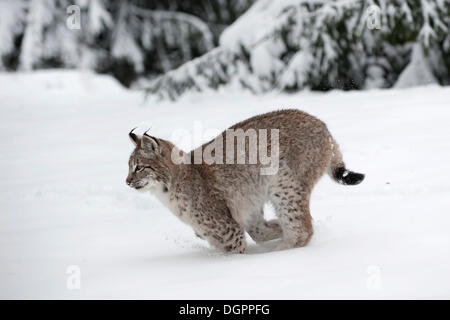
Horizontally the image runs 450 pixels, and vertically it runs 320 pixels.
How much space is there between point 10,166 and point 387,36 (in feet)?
16.7

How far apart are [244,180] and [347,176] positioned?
75 centimetres

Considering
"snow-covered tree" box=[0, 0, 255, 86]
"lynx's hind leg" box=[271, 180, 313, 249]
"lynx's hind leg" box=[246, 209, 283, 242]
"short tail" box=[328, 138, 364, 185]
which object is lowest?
"snow-covered tree" box=[0, 0, 255, 86]

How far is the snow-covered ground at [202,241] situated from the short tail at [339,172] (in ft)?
1.01

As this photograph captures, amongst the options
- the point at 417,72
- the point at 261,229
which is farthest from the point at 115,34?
the point at 261,229

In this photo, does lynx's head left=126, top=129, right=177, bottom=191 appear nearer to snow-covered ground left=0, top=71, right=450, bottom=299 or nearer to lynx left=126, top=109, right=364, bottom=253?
lynx left=126, top=109, right=364, bottom=253

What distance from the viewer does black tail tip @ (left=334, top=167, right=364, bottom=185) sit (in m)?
4.75

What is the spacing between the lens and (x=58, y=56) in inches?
761

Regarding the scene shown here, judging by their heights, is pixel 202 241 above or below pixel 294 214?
below

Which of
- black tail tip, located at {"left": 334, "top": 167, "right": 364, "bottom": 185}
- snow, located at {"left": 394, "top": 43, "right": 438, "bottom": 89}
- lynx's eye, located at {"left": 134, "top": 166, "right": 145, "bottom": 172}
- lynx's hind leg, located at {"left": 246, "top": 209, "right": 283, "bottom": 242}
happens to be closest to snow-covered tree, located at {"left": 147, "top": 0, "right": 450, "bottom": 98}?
snow, located at {"left": 394, "top": 43, "right": 438, "bottom": 89}

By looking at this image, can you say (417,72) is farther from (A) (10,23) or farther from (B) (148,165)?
(A) (10,23)

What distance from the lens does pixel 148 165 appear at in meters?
4.86

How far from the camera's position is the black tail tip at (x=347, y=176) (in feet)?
15.6

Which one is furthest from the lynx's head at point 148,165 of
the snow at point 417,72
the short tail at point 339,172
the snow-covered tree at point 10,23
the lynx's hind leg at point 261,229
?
the snow-covered tree at point 10,23
